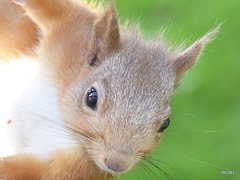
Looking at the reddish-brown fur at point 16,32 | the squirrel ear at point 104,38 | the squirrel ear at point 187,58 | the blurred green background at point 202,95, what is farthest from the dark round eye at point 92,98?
the blurred green background at point 202,95

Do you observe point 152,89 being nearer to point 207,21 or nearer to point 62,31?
point 62,31

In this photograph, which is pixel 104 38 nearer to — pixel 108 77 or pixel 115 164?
pixel 108 77

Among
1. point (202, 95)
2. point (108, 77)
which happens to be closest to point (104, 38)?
point (108, 77)

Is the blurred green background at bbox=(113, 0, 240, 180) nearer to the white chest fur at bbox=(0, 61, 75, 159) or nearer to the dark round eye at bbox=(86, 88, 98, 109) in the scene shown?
the white chest fur at bbox=(0, 61, 75, 159)

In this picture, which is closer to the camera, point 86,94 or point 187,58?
→ point 86,94

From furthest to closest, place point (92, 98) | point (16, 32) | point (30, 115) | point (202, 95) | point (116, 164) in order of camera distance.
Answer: point (202, 95), point (16, 32), point (30, 115), point (92, 98), point (116, 164)

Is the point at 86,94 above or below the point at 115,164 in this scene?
above

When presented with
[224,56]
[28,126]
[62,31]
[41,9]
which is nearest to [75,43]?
[62,31]
